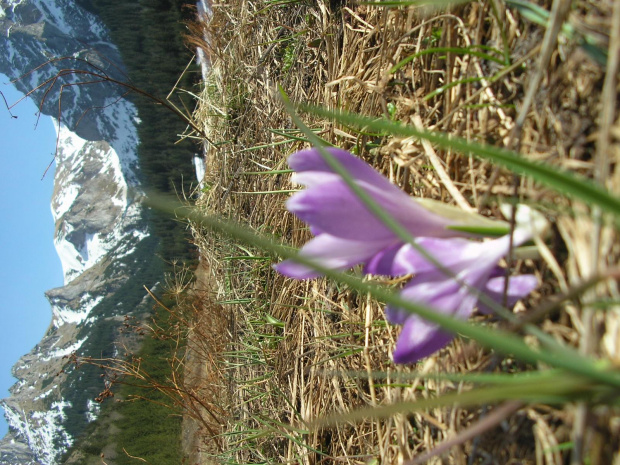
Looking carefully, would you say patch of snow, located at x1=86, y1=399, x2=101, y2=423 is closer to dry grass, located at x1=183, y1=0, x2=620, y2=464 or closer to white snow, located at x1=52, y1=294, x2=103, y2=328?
white snow, located at x1=52, y1=294, x2=103, y2=328

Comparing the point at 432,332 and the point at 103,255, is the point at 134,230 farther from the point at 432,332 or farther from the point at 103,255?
the point at 432,332

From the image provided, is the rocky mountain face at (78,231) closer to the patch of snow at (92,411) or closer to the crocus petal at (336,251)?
the patch of snow at (92,411)

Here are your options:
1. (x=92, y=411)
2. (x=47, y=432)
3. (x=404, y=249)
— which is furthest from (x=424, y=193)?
(x=47, y=432)

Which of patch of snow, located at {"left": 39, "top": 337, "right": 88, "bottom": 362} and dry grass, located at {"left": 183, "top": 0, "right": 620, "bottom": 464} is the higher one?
patch of snow, located at {"left": 39, "top": 337, "right": 88, "bottom": 362}

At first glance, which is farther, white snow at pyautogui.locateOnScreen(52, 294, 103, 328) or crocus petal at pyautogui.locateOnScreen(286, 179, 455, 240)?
white snow at pyautogui.locateOnScreen(52, 294, 103, 328)

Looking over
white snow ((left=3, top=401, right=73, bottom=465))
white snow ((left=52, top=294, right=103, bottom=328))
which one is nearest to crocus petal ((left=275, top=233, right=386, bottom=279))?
white snow ((left=3, top=401, right=73, bottom=465))

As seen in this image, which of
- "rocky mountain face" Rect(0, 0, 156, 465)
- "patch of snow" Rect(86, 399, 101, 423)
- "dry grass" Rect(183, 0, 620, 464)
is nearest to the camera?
"dry grass" Rect(183, 0, 620, 464)

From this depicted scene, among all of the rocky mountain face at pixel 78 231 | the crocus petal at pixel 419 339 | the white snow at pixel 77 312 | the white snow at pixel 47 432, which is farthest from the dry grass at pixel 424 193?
Result: the white snow at pixel 77 312
